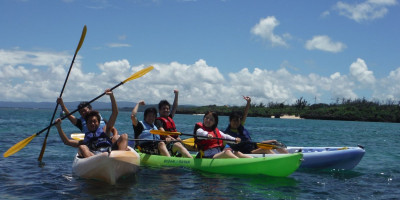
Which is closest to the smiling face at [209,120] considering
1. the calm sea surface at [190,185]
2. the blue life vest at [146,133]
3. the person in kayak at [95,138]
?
the calm sea surface at [190,185]

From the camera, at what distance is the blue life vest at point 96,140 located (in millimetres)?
6766

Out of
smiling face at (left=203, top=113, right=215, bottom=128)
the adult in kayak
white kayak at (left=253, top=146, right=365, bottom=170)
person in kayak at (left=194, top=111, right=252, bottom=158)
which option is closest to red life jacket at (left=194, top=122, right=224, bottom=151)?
person in kayak at (left=194, top=111, right=252, bottom=158)

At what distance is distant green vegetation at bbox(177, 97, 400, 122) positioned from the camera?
194 feet

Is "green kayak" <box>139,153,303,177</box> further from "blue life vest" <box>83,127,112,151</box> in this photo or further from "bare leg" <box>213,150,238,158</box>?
"blue life vest" <box>83,127,112,151</box>

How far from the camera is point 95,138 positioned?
6770 millimetres

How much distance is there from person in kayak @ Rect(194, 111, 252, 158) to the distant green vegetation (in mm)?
55114

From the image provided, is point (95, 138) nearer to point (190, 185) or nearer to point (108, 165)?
point (108, 165)

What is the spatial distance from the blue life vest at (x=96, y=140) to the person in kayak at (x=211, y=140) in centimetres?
169

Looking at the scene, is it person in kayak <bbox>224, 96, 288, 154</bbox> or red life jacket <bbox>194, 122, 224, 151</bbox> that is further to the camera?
person in kayak <bbox>224, 96, 288, 154</bbox>

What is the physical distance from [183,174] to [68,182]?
209 cm

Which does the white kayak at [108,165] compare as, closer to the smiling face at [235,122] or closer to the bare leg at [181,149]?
the bare leg at [181,149]

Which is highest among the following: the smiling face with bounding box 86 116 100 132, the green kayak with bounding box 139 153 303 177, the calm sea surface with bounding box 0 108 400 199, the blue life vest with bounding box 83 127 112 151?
the smiling face with bounding box 86 116 100 132

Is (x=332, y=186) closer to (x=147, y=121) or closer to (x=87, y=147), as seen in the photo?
(x=147, y=121)

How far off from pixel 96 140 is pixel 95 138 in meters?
0.04
